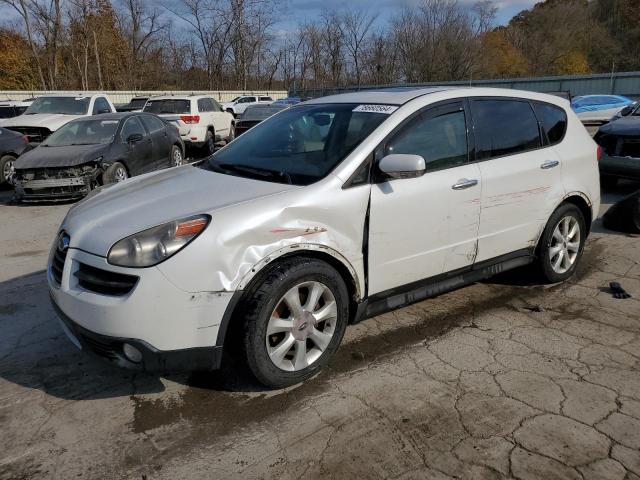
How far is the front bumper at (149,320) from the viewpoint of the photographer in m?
2.69

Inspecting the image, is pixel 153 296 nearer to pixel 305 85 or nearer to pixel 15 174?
pixel 15 174

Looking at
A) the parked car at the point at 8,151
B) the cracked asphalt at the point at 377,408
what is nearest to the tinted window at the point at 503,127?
the cracked asphalt at the point at 377,408

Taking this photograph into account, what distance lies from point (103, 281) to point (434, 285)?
2220mm

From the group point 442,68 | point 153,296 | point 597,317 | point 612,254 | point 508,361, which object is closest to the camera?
point 153,296

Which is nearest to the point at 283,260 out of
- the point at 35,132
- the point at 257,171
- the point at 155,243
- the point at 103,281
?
the point at 155,243

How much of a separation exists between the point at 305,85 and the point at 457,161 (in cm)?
5289

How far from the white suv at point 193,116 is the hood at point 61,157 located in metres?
5.47

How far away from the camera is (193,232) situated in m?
2.79

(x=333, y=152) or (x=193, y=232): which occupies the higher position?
(x=333, y=152)

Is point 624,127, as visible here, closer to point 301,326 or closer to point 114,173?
point 301,326

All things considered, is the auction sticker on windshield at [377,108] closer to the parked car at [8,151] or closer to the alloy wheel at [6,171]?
the parked car at [8,151]

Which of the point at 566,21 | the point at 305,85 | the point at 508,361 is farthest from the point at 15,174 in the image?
the point at 566,21

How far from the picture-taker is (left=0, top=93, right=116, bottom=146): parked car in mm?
12305

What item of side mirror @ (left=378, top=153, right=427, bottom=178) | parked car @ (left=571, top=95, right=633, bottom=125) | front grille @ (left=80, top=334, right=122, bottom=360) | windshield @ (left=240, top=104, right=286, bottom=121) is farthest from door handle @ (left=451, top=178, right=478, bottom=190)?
parked car @ (left=571, top=95, right=633, bottom=125)
